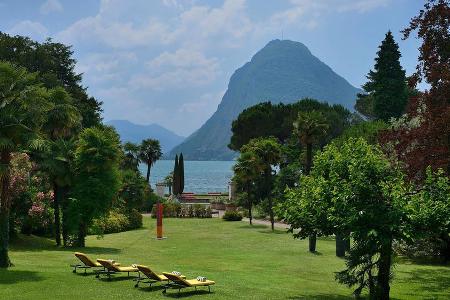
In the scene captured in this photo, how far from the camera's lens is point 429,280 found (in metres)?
22.6

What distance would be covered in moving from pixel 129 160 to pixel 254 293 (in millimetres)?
65403

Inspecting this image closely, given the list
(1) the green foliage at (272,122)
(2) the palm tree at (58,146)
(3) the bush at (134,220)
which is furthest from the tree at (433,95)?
(1) the green foliage at (272,122)

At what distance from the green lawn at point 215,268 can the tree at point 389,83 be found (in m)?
34.9

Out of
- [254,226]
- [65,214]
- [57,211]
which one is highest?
[57,211]

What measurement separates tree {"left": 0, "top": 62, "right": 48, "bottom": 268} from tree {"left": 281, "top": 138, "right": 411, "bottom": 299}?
433 inches

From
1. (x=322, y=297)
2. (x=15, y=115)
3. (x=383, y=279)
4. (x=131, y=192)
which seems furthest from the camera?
(x=131, y=192)

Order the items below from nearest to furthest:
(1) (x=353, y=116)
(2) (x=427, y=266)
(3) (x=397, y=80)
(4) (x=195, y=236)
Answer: (2) (x=427, y=266)
(4) (x=195, y=236)
(3) (x=397, y=80)
(1) (x=353, y=116)

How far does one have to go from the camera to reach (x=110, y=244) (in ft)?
116

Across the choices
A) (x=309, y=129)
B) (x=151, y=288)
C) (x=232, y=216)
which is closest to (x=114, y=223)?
(x=232, y=216)

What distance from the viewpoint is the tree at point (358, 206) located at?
1439 centimetres

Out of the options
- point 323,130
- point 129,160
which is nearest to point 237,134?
point 129,160

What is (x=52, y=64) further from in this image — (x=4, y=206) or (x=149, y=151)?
(x=4, y=206)

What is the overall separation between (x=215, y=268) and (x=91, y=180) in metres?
12.8

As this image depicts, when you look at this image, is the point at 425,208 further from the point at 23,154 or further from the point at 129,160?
the point at 129,160
